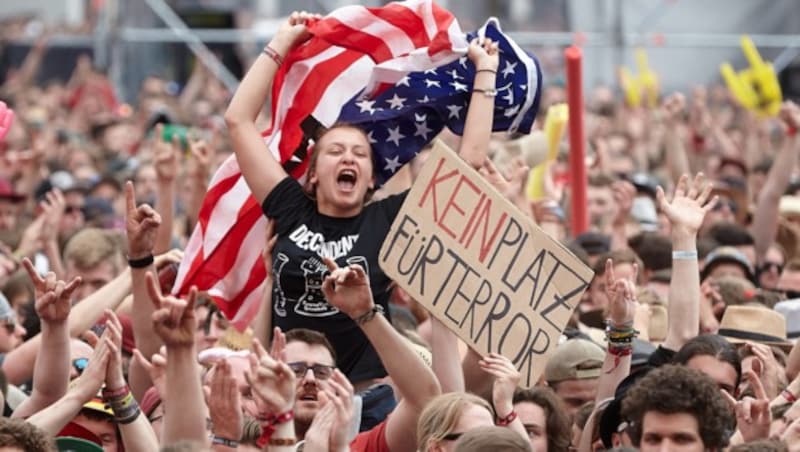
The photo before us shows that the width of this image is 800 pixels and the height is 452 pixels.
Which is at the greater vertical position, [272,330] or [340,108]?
[340,108]

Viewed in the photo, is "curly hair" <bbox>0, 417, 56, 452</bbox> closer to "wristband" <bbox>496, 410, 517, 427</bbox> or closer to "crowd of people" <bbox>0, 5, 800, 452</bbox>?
"crowd of people" <bbox>0, 5, 800, 452</bbox>

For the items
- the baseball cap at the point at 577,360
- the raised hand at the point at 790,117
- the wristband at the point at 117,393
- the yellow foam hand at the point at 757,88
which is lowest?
the wristband at the point at 117,393

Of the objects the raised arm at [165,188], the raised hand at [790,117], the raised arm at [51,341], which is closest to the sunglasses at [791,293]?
the raised hand at [790,117]

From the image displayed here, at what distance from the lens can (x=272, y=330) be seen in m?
7.50

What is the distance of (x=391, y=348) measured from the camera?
21.8 feet

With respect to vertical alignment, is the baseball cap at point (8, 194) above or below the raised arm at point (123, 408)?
above

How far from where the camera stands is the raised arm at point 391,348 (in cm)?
662

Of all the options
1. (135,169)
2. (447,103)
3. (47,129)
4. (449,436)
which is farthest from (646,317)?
(47,129)

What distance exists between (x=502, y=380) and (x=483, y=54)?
1461 millimetres

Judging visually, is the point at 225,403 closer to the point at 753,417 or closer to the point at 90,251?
the point at 753,417

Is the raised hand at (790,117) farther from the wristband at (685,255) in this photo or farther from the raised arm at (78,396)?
the raised arm at (78,396)

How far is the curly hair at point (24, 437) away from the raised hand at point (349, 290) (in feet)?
3.44

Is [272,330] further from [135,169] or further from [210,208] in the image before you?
[135,169]

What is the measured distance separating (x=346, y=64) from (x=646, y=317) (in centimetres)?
166
